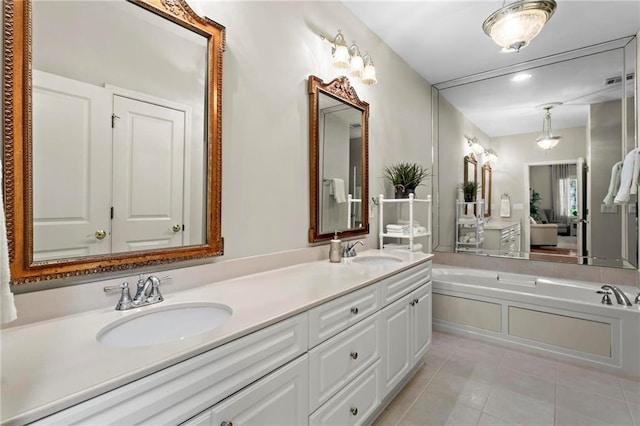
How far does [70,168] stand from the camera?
41.8 inches

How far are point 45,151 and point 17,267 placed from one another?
1.23 ft

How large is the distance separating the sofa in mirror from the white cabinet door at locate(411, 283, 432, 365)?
1.76m

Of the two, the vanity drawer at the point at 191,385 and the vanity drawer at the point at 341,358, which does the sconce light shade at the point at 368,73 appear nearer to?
the vanity drawer at the point at 341,358

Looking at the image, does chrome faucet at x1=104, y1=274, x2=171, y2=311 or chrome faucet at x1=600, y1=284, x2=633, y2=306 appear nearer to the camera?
chrome faucet at x1=104, y1=274, x2=171, y2=311

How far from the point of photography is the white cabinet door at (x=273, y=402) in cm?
90

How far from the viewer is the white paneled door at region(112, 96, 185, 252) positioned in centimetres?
118

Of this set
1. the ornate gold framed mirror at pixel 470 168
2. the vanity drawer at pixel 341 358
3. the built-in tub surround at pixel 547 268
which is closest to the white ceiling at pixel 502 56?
the ornate gold framed mirror at pixel 470 168

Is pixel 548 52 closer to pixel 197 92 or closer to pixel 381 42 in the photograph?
pixel 381 42

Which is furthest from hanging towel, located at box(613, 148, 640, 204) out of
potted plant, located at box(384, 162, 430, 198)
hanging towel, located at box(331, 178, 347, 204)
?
hanging towel, located at box(331, 178, 347, 204)

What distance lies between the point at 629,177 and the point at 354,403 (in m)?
2.94

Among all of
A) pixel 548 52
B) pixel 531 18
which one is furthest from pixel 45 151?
pixel 548 52

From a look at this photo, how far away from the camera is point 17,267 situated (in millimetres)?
940

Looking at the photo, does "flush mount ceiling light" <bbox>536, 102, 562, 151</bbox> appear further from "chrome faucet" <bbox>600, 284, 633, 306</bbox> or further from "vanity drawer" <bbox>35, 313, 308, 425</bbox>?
"vanity drawer" <bbox>35, 313, 308, 425</bbox>

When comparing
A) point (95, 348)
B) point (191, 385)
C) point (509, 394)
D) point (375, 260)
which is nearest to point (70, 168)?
point (95, 348)
